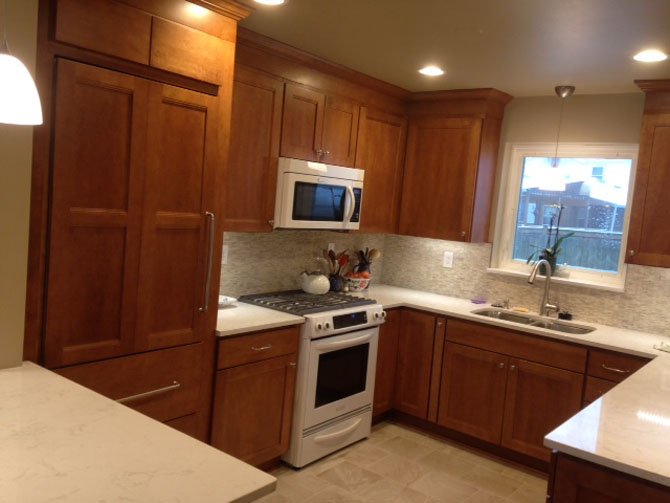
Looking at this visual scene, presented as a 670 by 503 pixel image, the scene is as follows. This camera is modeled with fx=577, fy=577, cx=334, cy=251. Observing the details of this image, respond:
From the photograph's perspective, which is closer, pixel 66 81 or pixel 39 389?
pixel 39 389

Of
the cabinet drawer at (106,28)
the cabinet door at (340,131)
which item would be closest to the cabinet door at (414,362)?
the cabinet door at (340,131)

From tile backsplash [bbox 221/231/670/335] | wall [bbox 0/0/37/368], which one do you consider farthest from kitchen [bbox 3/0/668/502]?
wall [bbox 0/0/37/368]

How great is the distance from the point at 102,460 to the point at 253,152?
2.07 meters

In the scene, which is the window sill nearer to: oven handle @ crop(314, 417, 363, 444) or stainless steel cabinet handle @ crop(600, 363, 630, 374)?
stainless steel cabinet handle @ crop(600, 363, 630, 374)

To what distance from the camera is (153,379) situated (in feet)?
7.92

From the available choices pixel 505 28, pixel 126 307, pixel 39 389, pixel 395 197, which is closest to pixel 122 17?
pixel 126 307

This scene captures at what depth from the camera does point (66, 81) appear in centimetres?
199

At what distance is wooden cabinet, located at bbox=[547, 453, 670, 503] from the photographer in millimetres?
1583

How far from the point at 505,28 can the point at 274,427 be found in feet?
7.43

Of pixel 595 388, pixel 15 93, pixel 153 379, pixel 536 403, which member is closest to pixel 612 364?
pixel 595 388

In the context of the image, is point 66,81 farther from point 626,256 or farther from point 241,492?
point 626,256

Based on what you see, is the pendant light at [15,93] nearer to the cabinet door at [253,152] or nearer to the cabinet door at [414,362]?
the cabinet door at [253,152]

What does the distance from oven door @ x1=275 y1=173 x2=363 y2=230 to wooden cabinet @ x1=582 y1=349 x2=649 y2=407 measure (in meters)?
1.62

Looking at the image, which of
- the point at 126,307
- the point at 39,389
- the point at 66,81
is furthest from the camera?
the point at 126,307
